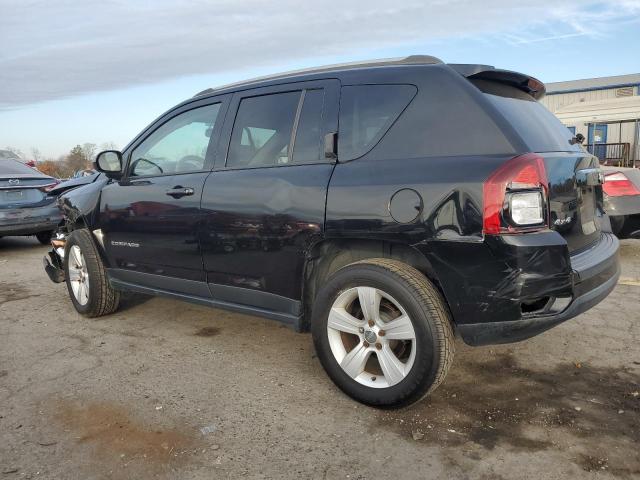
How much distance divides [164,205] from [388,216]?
6.14ft

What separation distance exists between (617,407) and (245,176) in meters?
2.53

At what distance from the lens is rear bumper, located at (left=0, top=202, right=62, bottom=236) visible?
841cm

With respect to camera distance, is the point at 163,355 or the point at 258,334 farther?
the point at 258,334

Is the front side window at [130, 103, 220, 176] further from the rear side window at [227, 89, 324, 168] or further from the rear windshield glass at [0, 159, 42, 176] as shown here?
the rear windshield glass at [0, 159, 42, 176]

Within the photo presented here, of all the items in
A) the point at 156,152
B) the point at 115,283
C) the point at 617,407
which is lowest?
the point at 617,407

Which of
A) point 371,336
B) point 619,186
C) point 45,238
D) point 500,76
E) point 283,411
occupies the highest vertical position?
point 500,76

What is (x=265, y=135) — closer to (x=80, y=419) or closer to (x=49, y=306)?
(x=80, y=419)

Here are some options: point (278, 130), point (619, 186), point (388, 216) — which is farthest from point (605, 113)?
point (388, 216)

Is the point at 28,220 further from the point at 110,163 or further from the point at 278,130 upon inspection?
the point at 278,130

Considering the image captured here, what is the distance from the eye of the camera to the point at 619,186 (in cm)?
626

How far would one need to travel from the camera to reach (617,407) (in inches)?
116

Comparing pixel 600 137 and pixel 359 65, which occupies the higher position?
pixel 359 65

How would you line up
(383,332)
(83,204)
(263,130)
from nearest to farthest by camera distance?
(383,332), (263,130), (83,204)

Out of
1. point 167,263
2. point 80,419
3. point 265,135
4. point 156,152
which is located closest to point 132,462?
point 80,419
